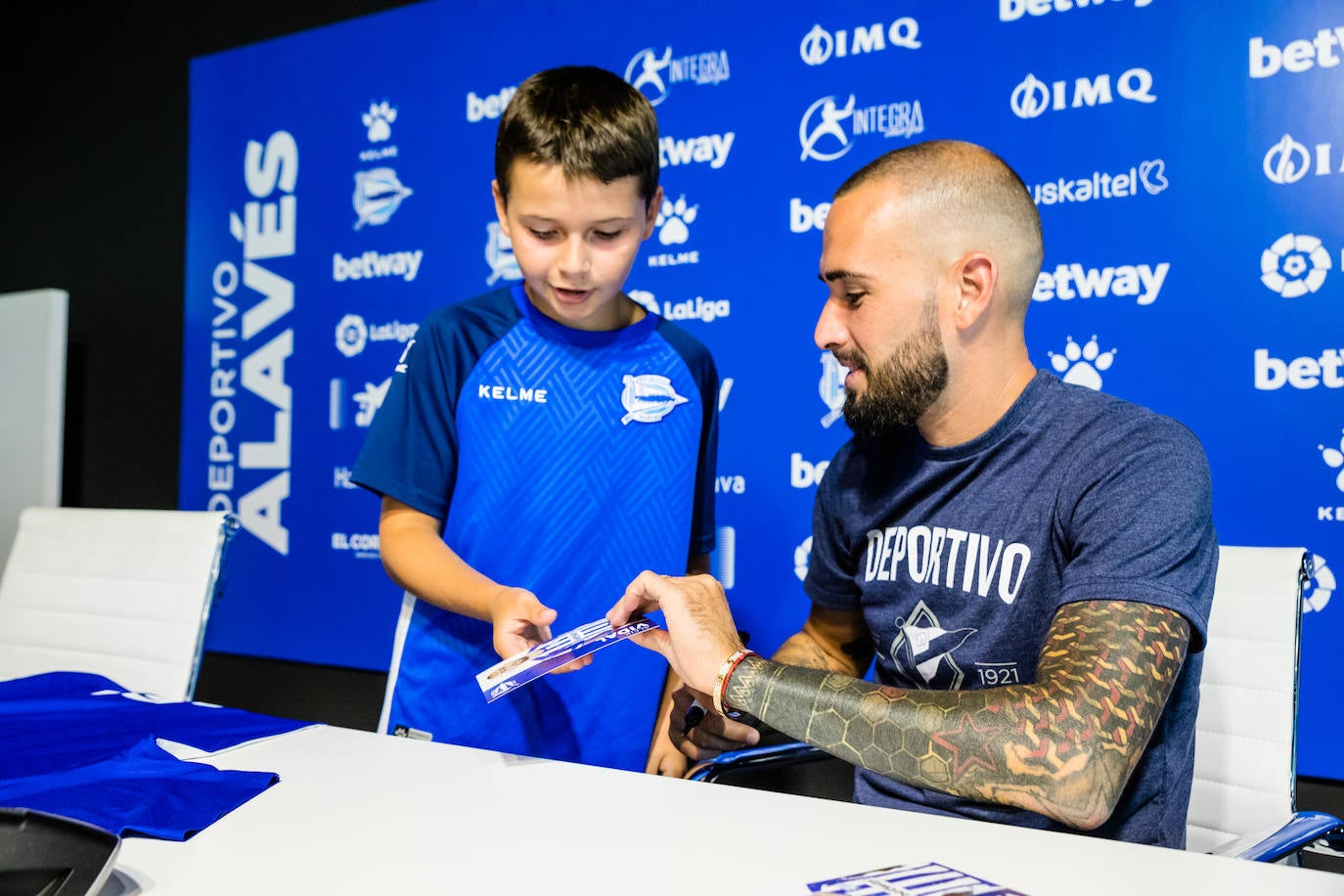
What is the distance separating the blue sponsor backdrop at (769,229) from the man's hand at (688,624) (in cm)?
165

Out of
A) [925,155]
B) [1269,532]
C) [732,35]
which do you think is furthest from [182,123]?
[1269,532]

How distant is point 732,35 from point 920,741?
2456mm

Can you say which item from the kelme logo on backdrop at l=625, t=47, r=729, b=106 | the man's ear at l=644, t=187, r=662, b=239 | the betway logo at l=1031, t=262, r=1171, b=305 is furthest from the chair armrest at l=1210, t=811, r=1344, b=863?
the kelme logo on backdrop at l=625, t=47, r=729, b=106

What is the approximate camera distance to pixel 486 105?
342 centimetres

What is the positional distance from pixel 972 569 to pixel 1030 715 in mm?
281

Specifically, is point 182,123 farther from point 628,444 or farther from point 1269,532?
point 1269,532

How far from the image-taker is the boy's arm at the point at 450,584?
47.6 inches

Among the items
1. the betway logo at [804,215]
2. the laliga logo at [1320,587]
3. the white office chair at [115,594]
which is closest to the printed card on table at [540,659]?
the white office chair at [115,594]

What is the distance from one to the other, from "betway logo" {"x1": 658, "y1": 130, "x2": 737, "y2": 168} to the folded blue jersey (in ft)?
7.05

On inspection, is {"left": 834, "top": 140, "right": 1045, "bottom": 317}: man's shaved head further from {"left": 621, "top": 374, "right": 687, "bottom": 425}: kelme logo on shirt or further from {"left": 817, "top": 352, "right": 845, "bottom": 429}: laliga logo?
{"left": 817, "top": 352, "right": 845, "bottom": 429}: laliga logo

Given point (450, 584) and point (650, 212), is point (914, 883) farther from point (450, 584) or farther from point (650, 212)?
point (650, 212)

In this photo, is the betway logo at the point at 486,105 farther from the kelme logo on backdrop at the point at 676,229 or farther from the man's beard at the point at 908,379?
the man's beard at the point at 908,379

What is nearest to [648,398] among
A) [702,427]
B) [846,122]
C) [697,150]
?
[702,427]

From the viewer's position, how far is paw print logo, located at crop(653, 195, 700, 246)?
119 inches
